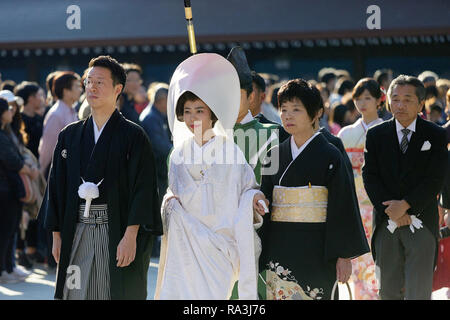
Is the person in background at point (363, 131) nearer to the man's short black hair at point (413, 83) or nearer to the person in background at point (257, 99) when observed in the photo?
the person in background at point (257, 99)

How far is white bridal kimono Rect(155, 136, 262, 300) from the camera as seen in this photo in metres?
4.67

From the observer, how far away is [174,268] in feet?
15.5

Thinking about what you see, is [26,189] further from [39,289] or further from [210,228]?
[210,228]

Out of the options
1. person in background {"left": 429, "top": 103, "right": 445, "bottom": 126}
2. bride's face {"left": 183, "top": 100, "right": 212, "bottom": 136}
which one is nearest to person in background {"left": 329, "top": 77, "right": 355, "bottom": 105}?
person in background {"left": 429, "top": 103, "right": 445, "bottom": 126}

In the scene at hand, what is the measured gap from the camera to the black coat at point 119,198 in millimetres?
4852

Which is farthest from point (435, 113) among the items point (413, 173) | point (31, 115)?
point (31, 115)

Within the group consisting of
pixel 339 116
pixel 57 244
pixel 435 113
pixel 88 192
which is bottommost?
pixel 57 244

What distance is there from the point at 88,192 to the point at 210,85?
91cm

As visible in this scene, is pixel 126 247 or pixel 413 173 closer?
pixel 126 247

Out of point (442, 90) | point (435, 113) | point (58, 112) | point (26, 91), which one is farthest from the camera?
point (442, 90)

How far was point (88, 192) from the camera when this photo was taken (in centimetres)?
481

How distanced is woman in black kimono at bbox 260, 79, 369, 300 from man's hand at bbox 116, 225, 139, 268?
31.2 inches

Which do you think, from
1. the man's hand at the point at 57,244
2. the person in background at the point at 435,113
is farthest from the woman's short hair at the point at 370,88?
the man's hand at the point at 57,244

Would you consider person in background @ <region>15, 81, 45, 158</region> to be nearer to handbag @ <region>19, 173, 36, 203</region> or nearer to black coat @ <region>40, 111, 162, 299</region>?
handbag @ <region>19, 173, 36, 203</region>
